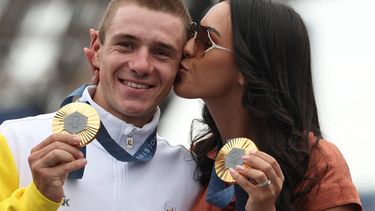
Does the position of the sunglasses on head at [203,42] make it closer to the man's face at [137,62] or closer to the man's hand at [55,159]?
the man's face at [137,62]

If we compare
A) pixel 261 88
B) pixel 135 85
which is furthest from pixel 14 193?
pixel 261 88

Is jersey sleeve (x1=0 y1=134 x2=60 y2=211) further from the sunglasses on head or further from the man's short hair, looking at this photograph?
the sunglasses on head

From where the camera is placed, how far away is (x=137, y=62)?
538 centimetres

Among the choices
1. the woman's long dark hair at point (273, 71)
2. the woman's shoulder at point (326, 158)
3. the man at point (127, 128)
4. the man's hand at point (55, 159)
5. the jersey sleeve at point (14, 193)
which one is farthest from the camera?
the woman's long dark hair at point (273, 71)

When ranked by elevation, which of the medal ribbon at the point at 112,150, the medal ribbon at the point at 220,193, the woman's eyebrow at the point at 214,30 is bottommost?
the medal ribbon at the point at 220,193

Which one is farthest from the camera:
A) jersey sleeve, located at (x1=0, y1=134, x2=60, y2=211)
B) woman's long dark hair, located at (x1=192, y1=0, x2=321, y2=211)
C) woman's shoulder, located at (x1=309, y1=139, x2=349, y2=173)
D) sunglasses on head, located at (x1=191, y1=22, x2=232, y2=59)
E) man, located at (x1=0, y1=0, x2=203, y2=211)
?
sunglasses on head, located at (x1=191, y1=22, x2=232, y2=59)

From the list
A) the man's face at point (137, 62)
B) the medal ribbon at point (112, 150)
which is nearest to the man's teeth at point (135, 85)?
the man's face at point (137, 62)

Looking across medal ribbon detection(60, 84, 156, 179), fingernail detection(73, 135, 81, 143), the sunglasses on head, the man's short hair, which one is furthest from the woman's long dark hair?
fingernail detection(73, 135, 81, 143)

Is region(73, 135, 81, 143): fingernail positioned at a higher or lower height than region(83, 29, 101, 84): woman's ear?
higher

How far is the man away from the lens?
5195 mm

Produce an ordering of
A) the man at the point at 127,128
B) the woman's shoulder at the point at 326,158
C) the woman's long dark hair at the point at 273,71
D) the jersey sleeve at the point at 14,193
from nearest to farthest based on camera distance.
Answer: the jersey sleeve at the point at 14,193 → the man at the point at 127,128 → the woman's shoulder at the point at 326,158 → the woman's long dark hair at the point at 273,71

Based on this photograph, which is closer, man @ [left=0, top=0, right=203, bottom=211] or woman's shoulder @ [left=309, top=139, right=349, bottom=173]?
man @ [left=0, top=0, right=203, bottom=211]

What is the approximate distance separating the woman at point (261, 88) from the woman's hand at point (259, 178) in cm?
51

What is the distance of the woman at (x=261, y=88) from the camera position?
5.36 metres
